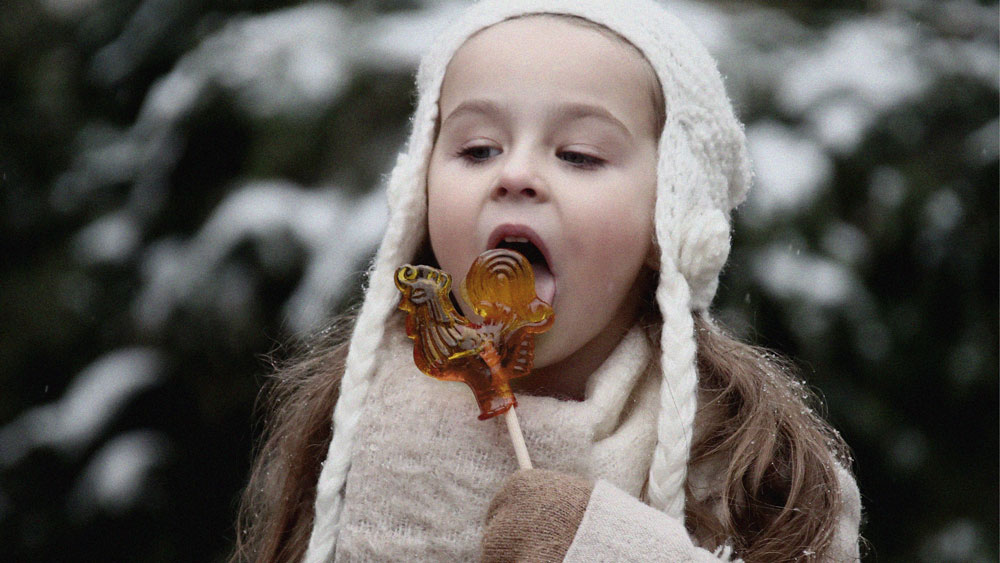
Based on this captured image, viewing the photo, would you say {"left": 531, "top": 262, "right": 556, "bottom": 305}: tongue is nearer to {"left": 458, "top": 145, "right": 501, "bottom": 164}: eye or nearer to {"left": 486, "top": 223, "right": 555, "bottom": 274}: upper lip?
{"left": 486, "top": 223, "right": 555, "bottom": 274}: upper lip

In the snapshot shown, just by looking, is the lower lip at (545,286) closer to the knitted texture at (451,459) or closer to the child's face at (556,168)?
the child's face at (556,168)

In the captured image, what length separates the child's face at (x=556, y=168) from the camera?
0.91m

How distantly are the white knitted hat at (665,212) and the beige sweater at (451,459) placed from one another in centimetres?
3

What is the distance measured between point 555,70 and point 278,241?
3.79 ft

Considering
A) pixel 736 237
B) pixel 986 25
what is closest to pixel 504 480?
pixel 736 237

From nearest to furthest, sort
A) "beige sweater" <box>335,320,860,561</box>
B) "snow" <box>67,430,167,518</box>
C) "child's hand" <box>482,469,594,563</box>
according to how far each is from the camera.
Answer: "child's hand" <box>482,469,594,563</box>, "beige sweater" <box>335,320,860,561</box>, "snow" <box>67,430,167,518</box>

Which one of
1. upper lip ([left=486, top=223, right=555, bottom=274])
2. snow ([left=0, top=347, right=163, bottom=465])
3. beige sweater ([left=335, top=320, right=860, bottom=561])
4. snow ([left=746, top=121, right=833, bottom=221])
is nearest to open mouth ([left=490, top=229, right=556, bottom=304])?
upper lip ([left=486, top=223, right=555, bottom=274])

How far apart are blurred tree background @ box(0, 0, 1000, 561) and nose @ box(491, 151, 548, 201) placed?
0.99 meters

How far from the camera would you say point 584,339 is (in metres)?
0.96

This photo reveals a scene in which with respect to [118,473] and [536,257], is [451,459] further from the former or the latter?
[118,473]

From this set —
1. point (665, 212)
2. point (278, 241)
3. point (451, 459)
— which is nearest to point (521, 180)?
point (665, 212)

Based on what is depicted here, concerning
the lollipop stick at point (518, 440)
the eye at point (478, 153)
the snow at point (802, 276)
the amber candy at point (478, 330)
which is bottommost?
the snow at point (802, 276)

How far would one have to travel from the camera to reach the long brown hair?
925 millimetres

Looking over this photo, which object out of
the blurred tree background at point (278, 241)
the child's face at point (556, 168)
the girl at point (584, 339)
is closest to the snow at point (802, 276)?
the blurred tree background at point (278, 241)
